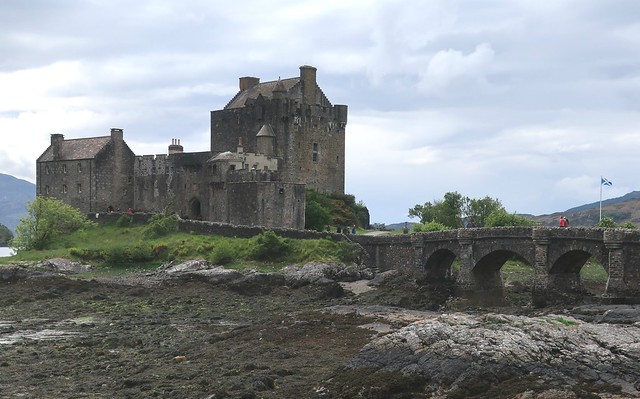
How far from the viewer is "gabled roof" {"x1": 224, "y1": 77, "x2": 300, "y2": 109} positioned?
263 feet

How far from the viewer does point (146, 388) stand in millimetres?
27484

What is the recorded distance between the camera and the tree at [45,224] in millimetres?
73250

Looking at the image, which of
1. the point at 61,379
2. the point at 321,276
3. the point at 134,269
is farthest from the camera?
the point at 134,269

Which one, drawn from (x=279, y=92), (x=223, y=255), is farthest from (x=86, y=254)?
(x=279, y=92)

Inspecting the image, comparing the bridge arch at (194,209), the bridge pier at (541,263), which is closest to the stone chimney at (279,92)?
the bridge arch at (194,209)

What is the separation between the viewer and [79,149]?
82938 millimetres

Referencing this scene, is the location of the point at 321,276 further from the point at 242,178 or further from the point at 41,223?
the point at 41,223

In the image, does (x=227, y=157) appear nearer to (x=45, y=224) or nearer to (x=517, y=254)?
(x=45, y=224)

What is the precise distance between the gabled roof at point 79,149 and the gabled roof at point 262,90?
1212 cm

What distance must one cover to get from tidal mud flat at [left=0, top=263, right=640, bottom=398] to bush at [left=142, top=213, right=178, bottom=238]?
57.6 ft

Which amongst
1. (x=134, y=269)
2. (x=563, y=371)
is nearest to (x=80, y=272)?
(x=134, y=269)

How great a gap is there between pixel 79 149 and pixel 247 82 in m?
16.8

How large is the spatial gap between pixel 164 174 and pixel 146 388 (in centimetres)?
5346

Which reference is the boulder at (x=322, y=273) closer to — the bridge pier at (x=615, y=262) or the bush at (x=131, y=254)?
the bush at (x=131, y=254)
